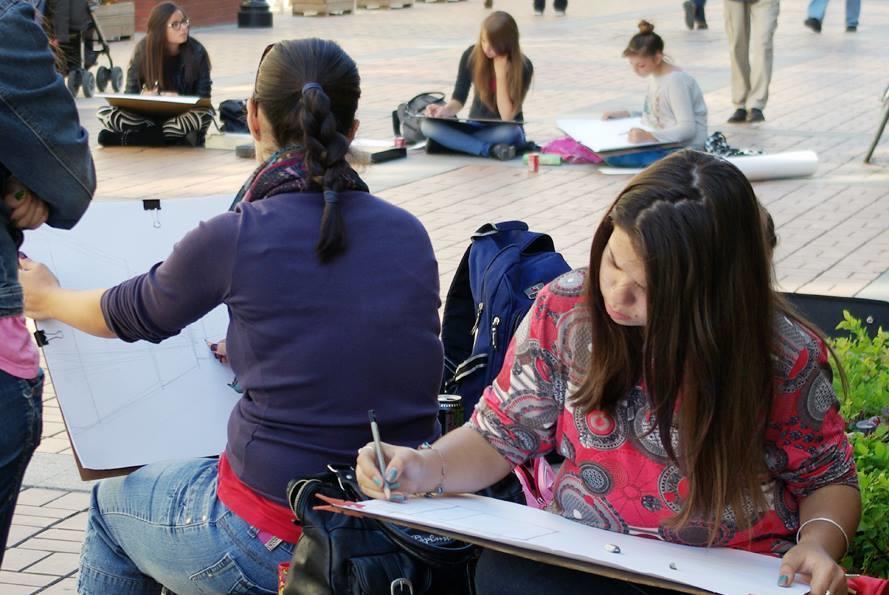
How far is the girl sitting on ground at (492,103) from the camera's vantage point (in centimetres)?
908

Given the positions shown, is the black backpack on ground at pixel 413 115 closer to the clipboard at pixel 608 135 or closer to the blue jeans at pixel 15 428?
the clipboard at pixel 608 135

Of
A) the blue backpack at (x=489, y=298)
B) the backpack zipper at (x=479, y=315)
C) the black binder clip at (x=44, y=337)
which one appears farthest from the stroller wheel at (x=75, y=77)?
the black binder clip at (x=44, y=337)

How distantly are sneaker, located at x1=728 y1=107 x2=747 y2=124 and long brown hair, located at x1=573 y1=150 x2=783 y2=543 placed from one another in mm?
8844

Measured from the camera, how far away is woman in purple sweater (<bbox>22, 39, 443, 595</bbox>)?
2.27m

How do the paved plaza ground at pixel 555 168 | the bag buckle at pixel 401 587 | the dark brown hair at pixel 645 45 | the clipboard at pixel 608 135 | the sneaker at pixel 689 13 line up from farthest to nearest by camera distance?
the sneaker at pixel 689 13, the clipboard at pixel 608 135, the dark brown hair at pixel 645 45, the paved plaza ground at pixel 555 168, the bag buckle at pixel 401 587

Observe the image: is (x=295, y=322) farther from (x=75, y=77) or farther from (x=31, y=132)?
(x=75, y=77)

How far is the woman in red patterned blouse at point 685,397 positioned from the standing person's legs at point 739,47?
29.7 feet

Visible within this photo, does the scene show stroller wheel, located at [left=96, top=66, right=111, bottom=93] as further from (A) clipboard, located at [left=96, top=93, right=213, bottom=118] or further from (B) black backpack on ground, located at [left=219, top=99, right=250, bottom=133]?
(A) clipboard, located at [left=96, top=93, right=213, bottom=118]

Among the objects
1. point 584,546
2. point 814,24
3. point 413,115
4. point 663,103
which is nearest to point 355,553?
point 584,546

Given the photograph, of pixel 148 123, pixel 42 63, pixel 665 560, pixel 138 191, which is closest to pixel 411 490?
pixel 665 560

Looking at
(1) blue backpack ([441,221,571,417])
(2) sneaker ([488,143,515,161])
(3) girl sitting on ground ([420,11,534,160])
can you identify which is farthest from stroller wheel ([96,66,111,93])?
(1) blue backpack ([441,221,571,417])

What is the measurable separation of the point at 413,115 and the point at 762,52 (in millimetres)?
3236

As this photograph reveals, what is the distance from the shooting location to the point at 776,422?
6.78 ft

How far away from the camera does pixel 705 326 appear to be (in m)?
2.00
